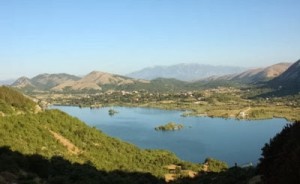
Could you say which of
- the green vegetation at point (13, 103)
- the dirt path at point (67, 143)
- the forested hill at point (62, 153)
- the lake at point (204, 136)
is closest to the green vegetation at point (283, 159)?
the forested hill at point (62, 153)

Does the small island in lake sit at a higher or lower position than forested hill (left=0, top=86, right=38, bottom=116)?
lower

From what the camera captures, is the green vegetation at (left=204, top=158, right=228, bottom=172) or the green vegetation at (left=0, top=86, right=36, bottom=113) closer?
the green vegetation at (left=0, top=86, right=36, bottom=113)

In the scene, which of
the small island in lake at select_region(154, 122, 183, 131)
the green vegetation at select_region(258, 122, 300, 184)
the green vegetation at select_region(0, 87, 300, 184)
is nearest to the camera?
the green vegetation at select_region(258, 122, 300, 184)

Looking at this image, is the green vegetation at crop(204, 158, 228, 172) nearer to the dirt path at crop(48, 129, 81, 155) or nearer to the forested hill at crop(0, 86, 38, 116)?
the dirt path at crop(48, 129, 81, 155)

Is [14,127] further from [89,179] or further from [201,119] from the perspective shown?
[201,119]

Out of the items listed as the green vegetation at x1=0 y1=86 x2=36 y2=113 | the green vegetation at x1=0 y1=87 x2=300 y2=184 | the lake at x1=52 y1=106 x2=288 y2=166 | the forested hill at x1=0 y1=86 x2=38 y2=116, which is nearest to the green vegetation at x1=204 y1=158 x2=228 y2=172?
the green vegetation at x1=0 y1=87 x2=300 y2=184

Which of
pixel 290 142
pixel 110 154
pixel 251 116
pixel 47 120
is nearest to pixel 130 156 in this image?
pixel 110 154

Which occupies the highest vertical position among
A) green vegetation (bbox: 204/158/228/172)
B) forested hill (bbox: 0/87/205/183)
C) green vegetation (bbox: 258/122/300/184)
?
green vegetation (bbox: 258/122/300/184)

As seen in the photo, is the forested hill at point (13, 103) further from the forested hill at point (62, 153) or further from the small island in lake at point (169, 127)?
the small island in lake at point (169, 127)
